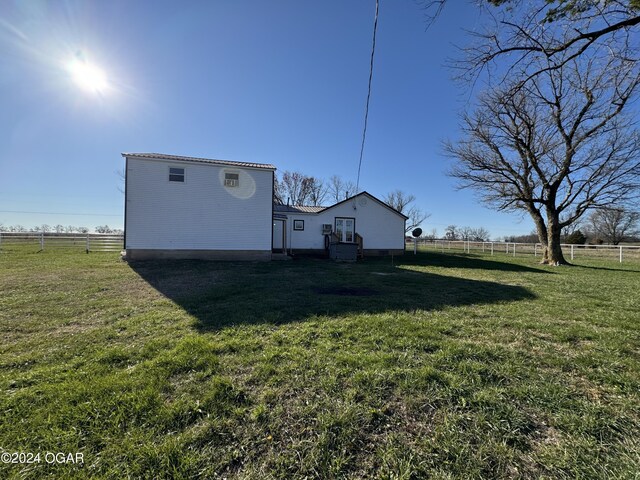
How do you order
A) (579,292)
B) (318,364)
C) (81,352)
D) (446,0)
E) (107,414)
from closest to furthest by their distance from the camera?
(107,414) < (318,364) < (81,352) < (446,0) < (579,292)

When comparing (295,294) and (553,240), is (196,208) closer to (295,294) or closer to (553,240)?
(295,294)

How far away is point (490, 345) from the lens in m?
3.29

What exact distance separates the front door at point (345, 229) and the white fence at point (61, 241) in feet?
42.8

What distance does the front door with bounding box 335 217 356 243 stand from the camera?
61.6ft

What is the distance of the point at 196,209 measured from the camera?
40.4 feet

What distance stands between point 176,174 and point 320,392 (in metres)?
12.5

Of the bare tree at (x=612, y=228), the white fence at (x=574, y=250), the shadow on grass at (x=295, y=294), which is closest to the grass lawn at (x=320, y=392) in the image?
the shadow on grass at (x=295, y=294)

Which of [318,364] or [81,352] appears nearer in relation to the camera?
[318,364]

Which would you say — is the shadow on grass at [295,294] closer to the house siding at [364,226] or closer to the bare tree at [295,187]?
the house siding at [364,226]

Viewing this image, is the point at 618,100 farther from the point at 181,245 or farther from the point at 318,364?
the point at 181,245

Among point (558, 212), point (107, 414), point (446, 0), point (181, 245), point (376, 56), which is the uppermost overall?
point (376, 56)

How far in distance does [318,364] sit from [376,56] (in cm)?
577

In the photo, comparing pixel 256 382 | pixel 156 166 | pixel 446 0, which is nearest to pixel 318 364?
pixel 256 382

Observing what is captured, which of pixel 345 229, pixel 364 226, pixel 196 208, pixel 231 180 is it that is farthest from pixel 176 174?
pixel 364 226
